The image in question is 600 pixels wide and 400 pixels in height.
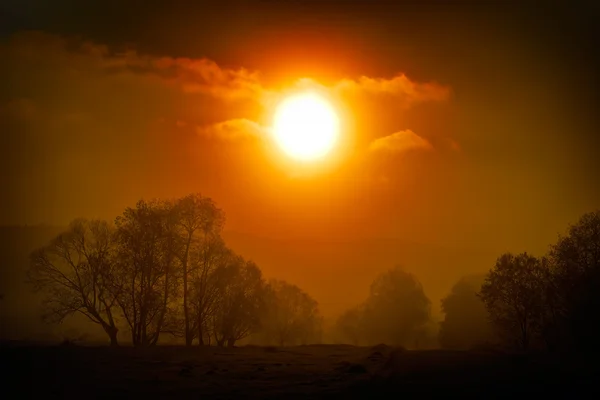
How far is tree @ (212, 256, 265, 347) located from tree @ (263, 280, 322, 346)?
16885mm

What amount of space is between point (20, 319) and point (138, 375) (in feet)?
126

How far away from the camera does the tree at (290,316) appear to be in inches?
2525

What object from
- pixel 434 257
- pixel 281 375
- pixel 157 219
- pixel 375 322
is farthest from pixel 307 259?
pixel 281 375

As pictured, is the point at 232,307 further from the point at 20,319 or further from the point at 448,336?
the point at 448,336

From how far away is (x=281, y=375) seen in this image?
70.8 ft

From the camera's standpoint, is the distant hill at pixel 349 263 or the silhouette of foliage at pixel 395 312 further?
the distant hill at pixel 349 263

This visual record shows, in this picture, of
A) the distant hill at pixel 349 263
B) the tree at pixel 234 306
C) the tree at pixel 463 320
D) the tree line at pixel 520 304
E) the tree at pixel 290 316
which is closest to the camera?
the tree line at pixel 520 304

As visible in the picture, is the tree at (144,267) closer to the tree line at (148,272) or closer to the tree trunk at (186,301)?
the tree line at (148,272)

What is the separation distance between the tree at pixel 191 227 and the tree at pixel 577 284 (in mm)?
28468

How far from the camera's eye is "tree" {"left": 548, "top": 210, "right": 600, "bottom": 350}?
1353 inches

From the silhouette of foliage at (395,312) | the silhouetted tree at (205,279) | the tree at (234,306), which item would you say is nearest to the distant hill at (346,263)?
the silhouette of foliage at (395,312)

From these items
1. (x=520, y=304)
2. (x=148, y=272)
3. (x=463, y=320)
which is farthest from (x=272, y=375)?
(x=463, y=320)

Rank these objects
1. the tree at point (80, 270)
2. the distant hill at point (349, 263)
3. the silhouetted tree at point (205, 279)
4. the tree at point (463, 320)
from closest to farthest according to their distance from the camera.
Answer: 1. the tree at point (80, 270)
2. the silhouetted tree at point (205, 279)
3. the tree at point (463, 320)
4. the distant hill at point (349, 263)

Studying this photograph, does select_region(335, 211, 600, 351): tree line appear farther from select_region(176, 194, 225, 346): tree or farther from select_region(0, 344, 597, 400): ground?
select_region(176, 194, 225, 346): tree
